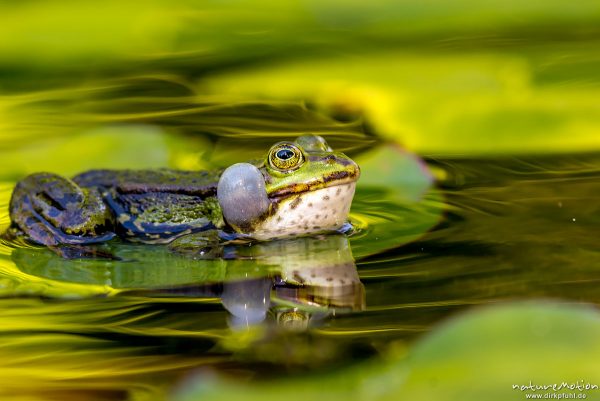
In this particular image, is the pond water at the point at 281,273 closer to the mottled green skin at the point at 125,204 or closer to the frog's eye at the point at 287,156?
the mottled green skin at the point at 125,204

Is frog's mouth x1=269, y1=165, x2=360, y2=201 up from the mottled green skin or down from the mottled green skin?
down

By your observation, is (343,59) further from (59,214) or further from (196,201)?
(59,214)

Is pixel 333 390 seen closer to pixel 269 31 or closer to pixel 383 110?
pixel 383 110

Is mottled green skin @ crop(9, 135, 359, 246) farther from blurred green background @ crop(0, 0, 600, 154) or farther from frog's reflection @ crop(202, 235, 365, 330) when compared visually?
blurred green background @ crop(0, 0, 600, 154)

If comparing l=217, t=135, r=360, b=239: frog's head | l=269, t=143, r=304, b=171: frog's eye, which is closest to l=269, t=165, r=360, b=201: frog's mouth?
l=217, t=135, r=360, b=239: frog's head

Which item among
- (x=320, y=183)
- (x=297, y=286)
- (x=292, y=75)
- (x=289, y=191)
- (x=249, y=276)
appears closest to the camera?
(x=297, y=286)

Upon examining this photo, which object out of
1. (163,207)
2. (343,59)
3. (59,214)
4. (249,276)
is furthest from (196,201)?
(343,59)
